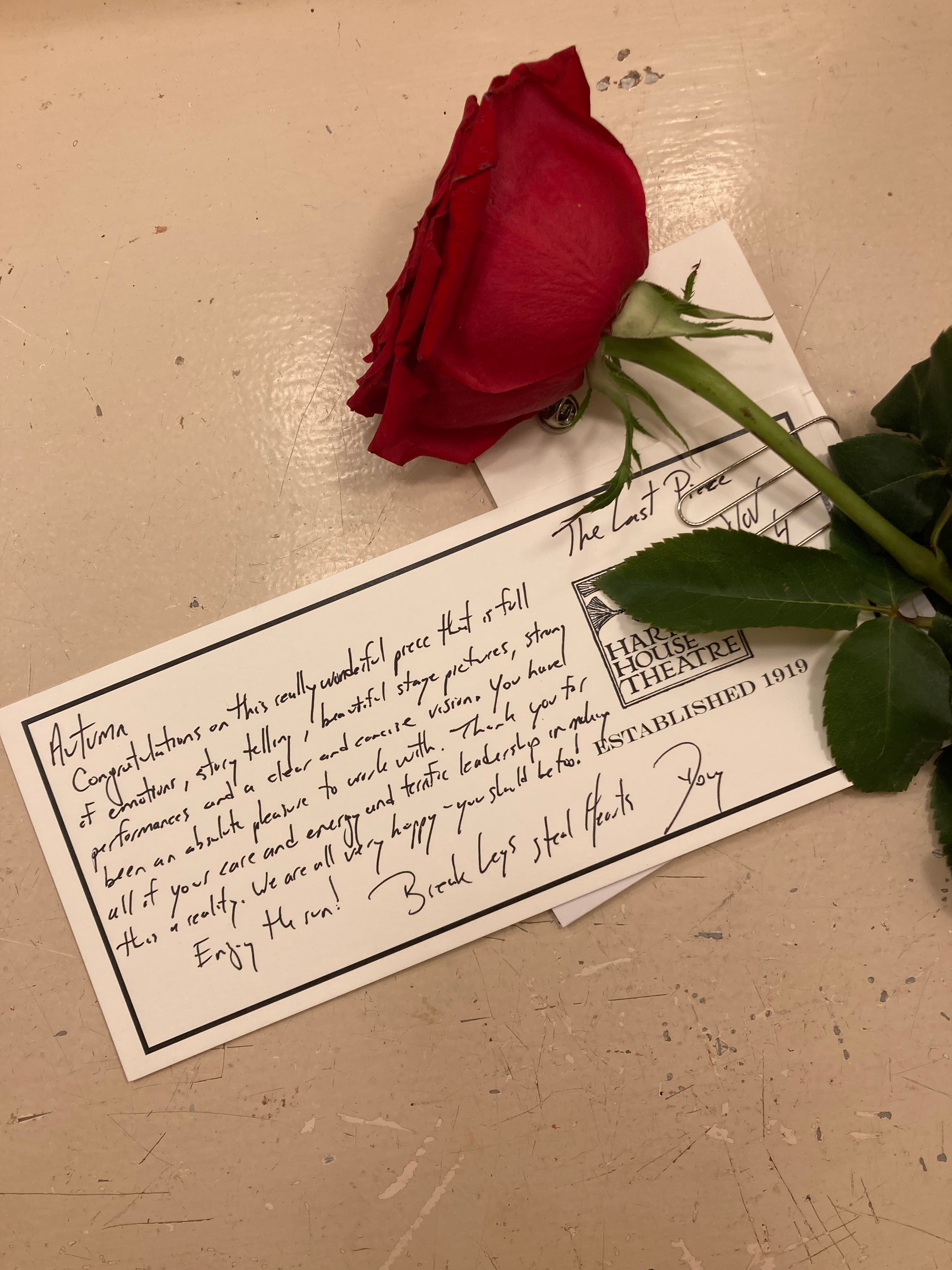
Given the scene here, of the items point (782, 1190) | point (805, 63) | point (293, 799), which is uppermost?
point (805, 63)

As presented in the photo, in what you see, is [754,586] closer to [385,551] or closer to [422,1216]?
[385,551]

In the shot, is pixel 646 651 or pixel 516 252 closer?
pixel 516 252

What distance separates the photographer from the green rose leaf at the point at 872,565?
37cm

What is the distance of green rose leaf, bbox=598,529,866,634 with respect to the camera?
36 cm

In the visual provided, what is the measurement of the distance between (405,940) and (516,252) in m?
0.32

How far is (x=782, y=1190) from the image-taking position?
1.27 ft

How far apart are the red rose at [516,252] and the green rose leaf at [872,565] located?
156 mm

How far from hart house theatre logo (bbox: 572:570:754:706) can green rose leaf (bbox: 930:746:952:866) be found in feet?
0.35

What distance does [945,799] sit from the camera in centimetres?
38

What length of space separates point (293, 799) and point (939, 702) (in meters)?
0.31

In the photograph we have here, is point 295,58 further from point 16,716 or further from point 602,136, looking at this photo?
point 16,716

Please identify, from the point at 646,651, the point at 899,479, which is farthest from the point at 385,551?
the point at 899,479

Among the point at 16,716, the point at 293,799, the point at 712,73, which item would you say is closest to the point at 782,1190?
the point at 293,799
